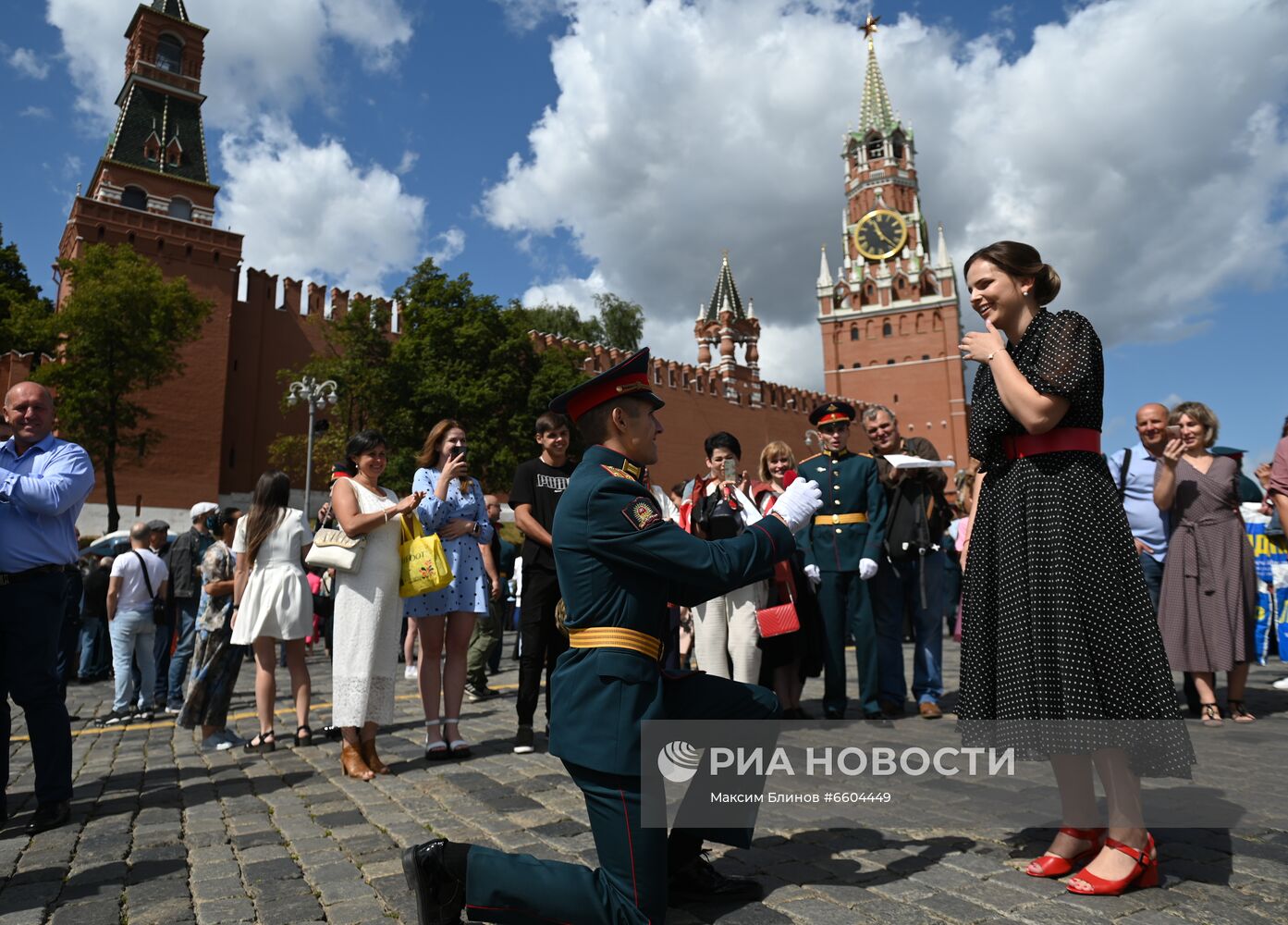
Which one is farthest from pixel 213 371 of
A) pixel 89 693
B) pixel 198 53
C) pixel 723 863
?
pixel 723 863

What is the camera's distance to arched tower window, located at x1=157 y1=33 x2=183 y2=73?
36406 mm

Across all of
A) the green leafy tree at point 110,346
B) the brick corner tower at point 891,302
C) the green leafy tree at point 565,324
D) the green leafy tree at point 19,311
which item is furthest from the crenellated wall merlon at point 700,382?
the green leafy tree at point 19,311

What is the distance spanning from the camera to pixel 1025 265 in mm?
2873

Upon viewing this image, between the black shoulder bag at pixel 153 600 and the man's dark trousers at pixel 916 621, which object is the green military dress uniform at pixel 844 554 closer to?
the man's dark trousers at pixel 916 621

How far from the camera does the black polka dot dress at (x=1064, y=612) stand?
2.51 m

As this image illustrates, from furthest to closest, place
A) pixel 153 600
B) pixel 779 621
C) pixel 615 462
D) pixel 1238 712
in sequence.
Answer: pixel 153 600
pixel 1238 712
pixel 779 621
pixel 615 462

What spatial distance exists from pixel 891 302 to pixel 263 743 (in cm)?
6817

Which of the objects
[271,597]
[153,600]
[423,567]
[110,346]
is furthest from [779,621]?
[110,346]

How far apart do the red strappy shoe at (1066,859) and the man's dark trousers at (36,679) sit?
3.92 metres

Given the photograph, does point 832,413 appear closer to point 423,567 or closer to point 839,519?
point 839,519

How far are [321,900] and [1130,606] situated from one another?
266 cm

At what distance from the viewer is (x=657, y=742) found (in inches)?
88.3

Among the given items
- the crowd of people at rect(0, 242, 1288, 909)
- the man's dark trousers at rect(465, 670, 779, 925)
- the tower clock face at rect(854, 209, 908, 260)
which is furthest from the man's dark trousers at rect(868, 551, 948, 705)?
the tower clock face at rect(854, 209, 908, 260)

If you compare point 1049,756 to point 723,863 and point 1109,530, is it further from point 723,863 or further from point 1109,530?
point 723,863
